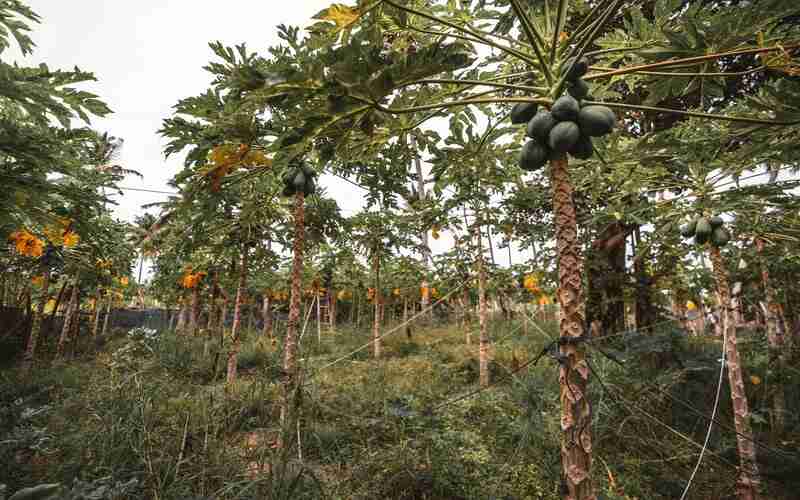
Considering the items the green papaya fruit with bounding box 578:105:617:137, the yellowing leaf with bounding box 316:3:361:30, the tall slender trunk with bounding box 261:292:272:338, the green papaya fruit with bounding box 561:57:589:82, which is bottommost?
the tall slender trunk with bounding box 261:292:272:338

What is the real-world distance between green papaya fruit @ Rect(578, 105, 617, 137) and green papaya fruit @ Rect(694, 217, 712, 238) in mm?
3125

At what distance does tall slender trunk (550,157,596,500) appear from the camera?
1646 mm

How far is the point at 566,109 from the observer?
1.80 m

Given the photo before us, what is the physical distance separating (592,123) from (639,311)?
6.89 metres

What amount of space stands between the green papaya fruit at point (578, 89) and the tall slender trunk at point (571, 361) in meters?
0.34

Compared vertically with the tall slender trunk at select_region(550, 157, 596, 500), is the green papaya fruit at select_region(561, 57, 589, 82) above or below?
above

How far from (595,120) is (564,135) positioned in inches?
7.0

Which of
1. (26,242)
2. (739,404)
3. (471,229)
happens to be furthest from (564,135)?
(26,242)

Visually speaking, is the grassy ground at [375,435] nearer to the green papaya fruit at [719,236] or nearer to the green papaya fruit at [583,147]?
the green papaya fruit at [583,147]

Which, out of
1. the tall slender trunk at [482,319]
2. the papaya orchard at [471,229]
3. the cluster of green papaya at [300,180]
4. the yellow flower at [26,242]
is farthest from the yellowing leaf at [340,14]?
the tall slender trunk at [482,319]

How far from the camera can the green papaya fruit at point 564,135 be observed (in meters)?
1.76

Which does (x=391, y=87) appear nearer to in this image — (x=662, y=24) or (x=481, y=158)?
(x=481, y=158)

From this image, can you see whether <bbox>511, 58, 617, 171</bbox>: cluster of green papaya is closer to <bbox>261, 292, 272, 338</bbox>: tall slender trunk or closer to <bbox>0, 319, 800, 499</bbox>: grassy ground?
<bbox>0, 319, 800, 499</bbox>: grassy ground

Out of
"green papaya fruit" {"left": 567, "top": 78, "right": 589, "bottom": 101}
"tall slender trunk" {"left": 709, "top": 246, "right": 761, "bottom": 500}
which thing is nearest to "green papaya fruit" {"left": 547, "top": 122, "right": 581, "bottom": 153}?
"green papaya fruit" {"left": 567, "top": 78, "right": 589, "bottom": 101}
